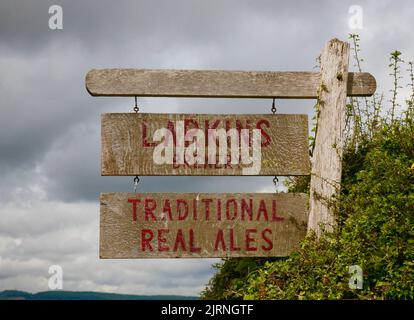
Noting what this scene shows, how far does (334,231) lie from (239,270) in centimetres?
173

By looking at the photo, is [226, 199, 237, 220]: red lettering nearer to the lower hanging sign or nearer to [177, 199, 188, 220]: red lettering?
the lower hanging sign

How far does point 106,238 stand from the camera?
287 inches

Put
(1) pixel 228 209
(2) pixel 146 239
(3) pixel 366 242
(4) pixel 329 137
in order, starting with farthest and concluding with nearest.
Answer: (4) pixel 329 137
(1) pixel 228 209
(2) pixel 146 239
(3) pixel 366 242

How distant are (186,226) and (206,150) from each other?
983 millimetres

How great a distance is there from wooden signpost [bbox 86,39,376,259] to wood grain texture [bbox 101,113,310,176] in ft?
0.04

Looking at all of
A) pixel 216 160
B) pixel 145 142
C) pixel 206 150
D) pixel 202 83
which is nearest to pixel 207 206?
pixel 216 160

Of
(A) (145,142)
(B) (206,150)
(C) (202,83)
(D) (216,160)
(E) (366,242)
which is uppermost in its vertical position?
(C) (202,83)

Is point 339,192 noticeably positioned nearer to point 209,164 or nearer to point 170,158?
point 209,164

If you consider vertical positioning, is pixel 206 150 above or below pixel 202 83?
below

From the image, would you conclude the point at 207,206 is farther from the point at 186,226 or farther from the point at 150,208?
the point at 150,208

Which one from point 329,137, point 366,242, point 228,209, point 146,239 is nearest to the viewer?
point 366,242

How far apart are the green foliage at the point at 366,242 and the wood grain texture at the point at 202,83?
1209mm

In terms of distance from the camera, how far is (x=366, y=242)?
250 inches

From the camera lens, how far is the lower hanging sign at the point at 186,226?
730cm
